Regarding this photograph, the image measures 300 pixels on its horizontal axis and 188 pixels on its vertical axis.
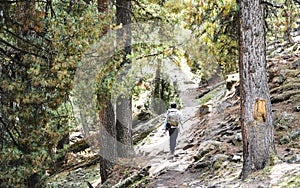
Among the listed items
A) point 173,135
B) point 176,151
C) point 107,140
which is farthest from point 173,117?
point 107,140

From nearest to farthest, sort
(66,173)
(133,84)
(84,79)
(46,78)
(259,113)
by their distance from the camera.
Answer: (259,113), (46,78), (84,79), (133,84), (66,173)

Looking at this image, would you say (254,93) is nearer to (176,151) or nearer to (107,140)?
(176,151)

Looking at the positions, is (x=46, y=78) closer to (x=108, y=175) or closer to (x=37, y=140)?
(x=37, y=140)

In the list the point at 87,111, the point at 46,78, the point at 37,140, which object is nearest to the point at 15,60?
the point at 46,78

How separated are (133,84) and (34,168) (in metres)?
3.95

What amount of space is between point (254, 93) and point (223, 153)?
2669 mm

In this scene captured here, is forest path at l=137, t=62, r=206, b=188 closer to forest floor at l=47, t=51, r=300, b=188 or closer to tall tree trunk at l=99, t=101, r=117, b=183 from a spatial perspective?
forest floor at l=47, t=51, r=300, b=188

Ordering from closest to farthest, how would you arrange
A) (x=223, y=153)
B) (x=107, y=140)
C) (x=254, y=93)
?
1. (x=254, y=93)
2. (x=223, y=153)
3. (x=107, y=140)

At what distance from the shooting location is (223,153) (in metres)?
8.04

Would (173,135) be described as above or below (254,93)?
below

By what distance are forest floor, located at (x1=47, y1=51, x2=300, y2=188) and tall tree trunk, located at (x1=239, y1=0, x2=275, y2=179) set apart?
261mm

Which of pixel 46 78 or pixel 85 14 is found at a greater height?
pixel 85 14

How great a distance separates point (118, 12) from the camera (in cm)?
1128

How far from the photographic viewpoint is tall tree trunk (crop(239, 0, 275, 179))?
575cm
